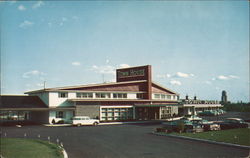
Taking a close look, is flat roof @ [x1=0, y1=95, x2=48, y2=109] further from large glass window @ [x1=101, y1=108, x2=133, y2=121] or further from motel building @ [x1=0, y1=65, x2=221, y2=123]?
large glass window @ [x1=101, y1=108, x2=133, y2=121]

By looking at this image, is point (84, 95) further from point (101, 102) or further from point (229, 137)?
point (229, 137)

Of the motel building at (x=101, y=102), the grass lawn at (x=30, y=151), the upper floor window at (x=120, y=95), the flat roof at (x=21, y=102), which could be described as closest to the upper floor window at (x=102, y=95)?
the motel building at (x=101, y=102)

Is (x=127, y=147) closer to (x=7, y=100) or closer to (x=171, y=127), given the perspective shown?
(x=171, y=127)

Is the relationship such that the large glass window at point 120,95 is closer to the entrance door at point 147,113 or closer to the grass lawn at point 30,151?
the entrance door at point 147,113

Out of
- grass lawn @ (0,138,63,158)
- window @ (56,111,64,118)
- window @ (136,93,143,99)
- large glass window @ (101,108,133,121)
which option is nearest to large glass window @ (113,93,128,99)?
large glass window @ (101,108,133,121)

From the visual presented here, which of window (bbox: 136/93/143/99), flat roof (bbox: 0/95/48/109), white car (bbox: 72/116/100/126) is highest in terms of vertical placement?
window (bbox: 136/93/143/99)

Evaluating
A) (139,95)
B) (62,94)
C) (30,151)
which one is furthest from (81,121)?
(30,151)

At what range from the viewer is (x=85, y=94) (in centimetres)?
4631

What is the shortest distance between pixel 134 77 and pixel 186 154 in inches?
1747

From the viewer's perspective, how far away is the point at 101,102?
46.3 meters

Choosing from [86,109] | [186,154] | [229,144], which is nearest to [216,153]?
[186,154]

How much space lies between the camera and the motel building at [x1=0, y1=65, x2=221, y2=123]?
42272 millimetres

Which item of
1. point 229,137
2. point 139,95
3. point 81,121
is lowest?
point 81,121

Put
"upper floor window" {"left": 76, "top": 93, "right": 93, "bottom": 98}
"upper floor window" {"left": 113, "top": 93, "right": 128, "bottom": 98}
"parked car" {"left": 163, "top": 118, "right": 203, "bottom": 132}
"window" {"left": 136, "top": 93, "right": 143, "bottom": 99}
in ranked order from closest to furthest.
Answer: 1. "parked car" {"left": 163, "top": 118, "right": 203, "bottom": 132}
2. "upper floor window" {"left": 76, "top": 93, "right": 93, "bottom": 98}
3. "upper floor window" {"left": 113, "top": 93, "right": 128, "bottom": 98}
4. "window" {"left": 136, "top": 93, "right": 143, "bottom": 99}
